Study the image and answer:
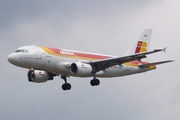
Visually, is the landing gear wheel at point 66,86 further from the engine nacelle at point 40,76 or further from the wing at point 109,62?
the wing at point 109,62

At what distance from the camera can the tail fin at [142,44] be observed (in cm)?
10244

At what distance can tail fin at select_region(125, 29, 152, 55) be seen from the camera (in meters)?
102

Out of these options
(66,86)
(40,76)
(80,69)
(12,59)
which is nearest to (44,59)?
(12,59)

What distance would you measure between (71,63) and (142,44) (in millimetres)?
18009

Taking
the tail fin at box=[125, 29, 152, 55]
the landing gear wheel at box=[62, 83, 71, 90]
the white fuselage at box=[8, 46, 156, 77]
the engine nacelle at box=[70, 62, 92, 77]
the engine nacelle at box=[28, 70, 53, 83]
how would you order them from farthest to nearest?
the tail fin at box=[125, 29, 152, 55], the landing gear wheel at box=[62, 83, 71, 90], the engine nacelle at box=[28, 70, 53, 83], the engine nacelle at box=[70, 62, 92, 77], the white fuselage at box=[8, 46, 156, 77]

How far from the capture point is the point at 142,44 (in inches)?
4080

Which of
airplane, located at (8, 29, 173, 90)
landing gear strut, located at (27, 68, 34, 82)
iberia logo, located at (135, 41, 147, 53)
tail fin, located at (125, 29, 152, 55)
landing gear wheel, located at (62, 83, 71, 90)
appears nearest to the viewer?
airplane, located at (8, 29, 173, 90)

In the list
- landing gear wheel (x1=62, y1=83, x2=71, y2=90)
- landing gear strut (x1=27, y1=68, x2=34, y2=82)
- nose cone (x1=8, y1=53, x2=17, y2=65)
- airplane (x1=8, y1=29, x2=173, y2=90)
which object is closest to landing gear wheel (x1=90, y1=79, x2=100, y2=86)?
airplane (x1=8, y1=29, x2=173, y2=90)

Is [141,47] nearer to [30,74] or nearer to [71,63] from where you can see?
[71,63]

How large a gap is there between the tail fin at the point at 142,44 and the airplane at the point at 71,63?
4190 mm

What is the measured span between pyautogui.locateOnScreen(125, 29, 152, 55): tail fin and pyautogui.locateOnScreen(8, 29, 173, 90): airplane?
419cm

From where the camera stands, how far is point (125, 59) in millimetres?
90938

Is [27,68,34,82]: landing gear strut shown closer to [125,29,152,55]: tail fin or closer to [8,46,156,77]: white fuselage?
[8,46,156,77]: white fuselage

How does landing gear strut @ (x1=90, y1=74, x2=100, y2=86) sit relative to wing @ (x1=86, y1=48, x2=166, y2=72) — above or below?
below
